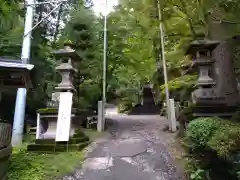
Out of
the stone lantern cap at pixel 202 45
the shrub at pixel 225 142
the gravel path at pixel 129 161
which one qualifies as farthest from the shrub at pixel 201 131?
the stone lantern cap at pixel 202 45

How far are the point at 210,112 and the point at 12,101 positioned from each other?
10279mm

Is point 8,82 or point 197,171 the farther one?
point 8,82

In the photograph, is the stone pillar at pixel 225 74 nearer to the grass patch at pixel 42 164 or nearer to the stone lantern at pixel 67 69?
the grass patch at pixel 42 164

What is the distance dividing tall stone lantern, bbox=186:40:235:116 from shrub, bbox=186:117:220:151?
1577 mm

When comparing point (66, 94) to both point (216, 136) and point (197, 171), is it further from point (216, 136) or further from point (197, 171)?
point (216, 136)

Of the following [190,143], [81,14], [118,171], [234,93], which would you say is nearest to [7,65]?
[118,171]

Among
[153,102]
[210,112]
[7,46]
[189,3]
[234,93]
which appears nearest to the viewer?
[210,112]

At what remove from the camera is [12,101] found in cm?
1280

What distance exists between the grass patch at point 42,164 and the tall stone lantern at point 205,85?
4051mm

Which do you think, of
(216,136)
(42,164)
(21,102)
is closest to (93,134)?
(21,102)

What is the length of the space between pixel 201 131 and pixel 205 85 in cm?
292

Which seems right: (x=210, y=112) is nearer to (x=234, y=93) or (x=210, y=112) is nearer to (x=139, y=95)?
(x=234, y=93)

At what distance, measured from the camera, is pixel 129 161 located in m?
7.34

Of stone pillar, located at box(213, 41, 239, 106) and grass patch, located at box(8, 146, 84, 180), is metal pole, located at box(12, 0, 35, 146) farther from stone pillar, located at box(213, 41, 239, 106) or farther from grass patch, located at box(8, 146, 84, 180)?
stone pillar, located at box(213, 41, 239, 106)
